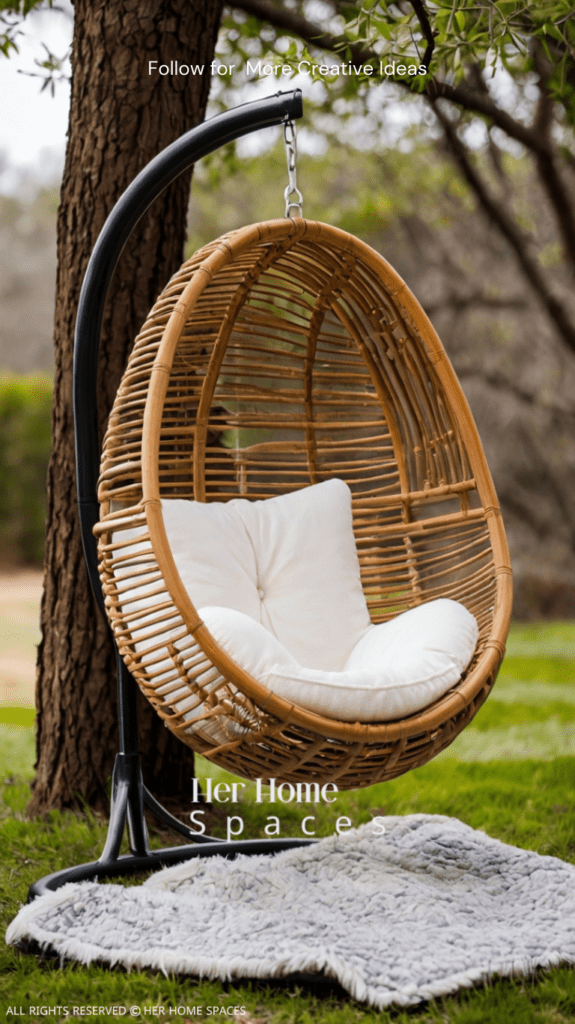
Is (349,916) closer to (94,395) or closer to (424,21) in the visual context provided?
(94,395)

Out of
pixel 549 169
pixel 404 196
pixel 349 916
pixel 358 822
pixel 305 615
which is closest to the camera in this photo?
pixel 349 916

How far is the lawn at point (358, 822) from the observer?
4.65 ft

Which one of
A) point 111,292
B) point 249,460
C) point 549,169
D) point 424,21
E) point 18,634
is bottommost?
point 18,634

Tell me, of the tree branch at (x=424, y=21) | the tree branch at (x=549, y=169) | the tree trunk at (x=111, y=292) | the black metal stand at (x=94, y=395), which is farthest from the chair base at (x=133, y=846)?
the tree branch at (x=549, y=169)

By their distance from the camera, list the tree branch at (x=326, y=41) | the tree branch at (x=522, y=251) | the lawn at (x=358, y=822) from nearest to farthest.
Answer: the lawn at (x=358, y=822)
the tree branch at (x=326, y=41)
the tree branch at (x=522, y=251)

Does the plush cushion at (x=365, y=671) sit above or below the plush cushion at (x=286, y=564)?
below

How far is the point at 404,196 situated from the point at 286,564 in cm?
522

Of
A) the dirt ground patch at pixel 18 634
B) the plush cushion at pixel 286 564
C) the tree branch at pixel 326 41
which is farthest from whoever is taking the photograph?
the dirt ground patch at pixel 18 634

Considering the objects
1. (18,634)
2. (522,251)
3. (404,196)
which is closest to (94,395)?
(522,251)

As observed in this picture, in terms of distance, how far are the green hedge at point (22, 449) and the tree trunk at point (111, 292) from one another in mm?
5444

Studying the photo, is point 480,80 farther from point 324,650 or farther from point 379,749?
point 379,749

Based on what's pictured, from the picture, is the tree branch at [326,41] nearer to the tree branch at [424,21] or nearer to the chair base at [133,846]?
the tree branch at [424,21]

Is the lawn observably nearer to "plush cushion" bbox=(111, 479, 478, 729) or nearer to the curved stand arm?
"plush cushion" bbox=(111, 479, 478, 729)

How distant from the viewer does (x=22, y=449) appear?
25.2 ft
